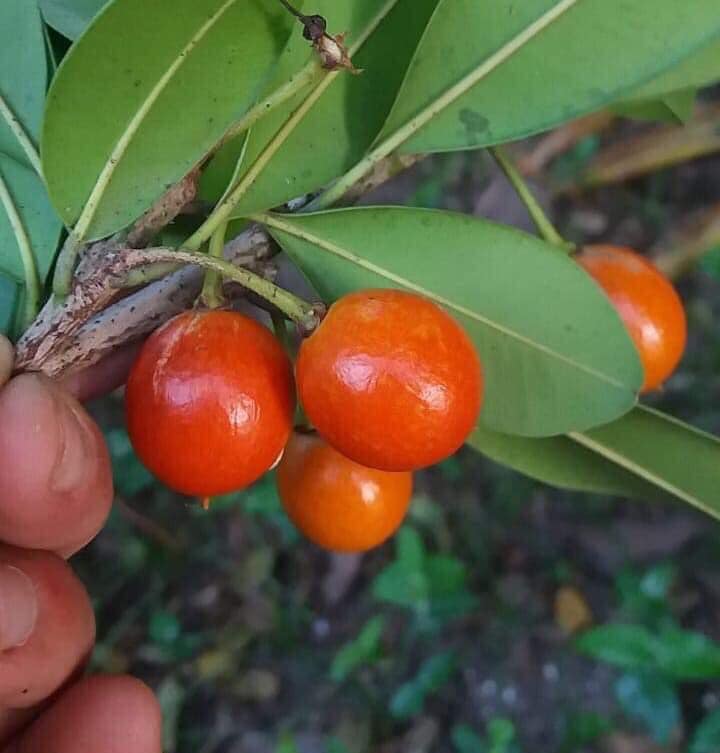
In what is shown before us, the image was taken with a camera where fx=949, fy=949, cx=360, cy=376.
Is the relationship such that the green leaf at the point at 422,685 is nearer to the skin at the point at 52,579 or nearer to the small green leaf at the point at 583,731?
the small green leaf at the point at 583,731

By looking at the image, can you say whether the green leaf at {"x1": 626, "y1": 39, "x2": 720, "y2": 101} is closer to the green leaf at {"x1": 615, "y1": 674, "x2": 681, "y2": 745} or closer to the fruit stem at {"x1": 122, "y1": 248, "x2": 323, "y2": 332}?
the fruit stem at {"x1": 122, "y1": 248, "x2": 323, "y2": 332}

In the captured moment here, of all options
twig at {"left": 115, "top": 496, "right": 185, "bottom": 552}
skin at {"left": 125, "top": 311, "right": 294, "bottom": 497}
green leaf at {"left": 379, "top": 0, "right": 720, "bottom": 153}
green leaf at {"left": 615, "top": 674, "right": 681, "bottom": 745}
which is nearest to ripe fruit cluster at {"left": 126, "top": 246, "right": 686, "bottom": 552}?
skin at {"left": 125, "top": 311, "right": 294, "bottom": 497}

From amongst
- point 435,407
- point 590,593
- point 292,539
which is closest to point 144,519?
point 292,539

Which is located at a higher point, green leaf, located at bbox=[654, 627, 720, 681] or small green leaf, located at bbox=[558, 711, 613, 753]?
green leaf, located at bbox=[654, 627, 720, 681]

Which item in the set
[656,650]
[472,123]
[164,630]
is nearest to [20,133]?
[472,123]

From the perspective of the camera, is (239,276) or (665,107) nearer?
(239,276)

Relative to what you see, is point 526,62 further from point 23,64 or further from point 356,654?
point 356,654

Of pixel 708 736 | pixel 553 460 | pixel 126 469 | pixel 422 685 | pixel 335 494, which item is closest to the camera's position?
pixel 335 494
